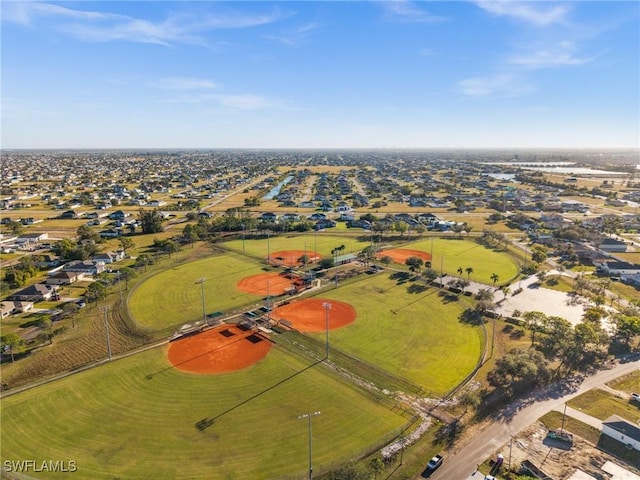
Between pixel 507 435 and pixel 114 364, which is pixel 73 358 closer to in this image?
pixel 114 364

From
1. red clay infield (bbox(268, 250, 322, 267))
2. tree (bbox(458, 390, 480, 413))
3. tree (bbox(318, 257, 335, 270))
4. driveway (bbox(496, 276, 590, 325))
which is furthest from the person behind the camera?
red clay infield (bbox(268, 250, 322, 267))

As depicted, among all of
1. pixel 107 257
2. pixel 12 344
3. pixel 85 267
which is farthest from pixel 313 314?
pixel 107 257

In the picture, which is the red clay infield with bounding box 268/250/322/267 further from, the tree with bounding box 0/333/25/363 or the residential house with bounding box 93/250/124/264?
the tree with bounding box 0/333/25/363

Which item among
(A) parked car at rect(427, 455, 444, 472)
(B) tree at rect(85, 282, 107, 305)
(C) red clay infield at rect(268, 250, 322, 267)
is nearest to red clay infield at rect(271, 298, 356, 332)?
(C) red clay infield at rect(268, 250, 322, 267)

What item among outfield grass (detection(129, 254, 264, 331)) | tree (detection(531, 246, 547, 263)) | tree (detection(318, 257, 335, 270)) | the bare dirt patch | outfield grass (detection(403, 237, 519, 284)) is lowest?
the bare dirt patch

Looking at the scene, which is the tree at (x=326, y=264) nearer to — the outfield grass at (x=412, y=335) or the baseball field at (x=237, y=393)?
the outfield grass at (x=412, y=335)

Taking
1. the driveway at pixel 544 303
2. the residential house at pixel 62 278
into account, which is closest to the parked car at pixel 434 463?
the driveway at pixel 544 303

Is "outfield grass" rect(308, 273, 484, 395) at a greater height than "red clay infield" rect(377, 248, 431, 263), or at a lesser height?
lesser

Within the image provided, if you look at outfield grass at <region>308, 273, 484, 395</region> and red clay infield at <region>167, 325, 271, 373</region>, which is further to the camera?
red clay infield at <region>167, 325, 271, 373</region>
